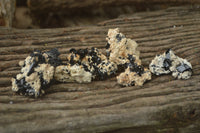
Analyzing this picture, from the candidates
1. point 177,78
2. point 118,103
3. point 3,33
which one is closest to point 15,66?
point 3,33

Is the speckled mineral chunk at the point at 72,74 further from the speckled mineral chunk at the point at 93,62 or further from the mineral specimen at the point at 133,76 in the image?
the mineral specimen at the point at 133,76

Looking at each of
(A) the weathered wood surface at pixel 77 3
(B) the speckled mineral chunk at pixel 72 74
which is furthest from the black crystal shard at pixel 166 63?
(A) the weathered wood surface at pixel 77 3

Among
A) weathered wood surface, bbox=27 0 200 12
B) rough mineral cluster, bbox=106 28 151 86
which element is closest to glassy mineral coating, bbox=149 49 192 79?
rough mineral cluster, bbox=106 28 151 86

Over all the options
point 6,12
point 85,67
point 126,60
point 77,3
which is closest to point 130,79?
point 126,60

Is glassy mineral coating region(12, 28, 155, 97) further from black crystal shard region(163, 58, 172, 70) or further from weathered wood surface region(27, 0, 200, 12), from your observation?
weathered wood surface region(27, 0, 200, 12)

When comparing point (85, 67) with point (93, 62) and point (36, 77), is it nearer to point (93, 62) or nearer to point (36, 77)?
point (93, 62)

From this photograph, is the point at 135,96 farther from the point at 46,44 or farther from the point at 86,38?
the point at 46,44
